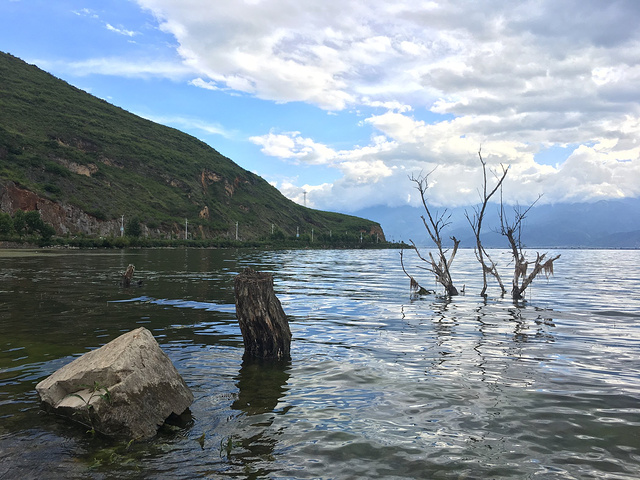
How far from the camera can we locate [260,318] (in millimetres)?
12609

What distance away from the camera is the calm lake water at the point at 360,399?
6.55 metres

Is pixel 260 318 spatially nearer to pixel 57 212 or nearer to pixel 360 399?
pixel 360 399

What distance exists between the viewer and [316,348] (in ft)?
46.0

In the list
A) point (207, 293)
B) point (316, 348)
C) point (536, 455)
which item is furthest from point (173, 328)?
point (536, 455)

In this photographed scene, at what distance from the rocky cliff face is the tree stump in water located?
117 metres

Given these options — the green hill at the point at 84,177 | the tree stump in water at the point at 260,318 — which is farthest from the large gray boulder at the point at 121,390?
the green hill at the point at 84,177

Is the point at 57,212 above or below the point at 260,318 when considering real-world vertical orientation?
above

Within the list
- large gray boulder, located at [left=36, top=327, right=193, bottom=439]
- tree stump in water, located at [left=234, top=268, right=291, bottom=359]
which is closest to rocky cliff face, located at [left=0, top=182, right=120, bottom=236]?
tree stump in water, located at [left=234, top=268, right=291, bottom=359]

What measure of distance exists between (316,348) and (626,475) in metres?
8.86

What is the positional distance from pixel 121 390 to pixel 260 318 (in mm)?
5376

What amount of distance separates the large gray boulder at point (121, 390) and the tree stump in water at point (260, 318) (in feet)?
13.0

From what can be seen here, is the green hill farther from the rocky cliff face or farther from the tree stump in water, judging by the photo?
the tree stump in water

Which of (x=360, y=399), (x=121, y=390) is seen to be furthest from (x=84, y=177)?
(x=360, y=399)

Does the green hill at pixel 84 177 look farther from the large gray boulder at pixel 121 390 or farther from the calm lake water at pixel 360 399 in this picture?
the large gray boulder at pixel 121 390
